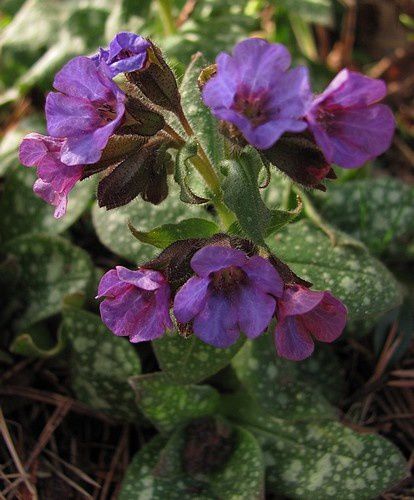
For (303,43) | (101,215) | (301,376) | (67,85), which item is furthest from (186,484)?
(303,43)

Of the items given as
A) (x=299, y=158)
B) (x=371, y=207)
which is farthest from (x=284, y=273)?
(x=371, y=207)

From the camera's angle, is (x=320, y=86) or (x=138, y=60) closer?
(x=138, y=60)

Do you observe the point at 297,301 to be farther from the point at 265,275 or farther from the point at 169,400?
the point at 169,400

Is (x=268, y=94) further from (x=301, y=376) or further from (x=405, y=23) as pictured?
(x=405, y=23)

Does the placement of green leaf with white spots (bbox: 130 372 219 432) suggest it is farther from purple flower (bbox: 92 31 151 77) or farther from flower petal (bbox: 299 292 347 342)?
purple flower (bbox: 92 31 151 77)

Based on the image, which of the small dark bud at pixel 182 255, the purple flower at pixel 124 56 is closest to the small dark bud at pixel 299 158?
the small dark bud at pixel 182 255

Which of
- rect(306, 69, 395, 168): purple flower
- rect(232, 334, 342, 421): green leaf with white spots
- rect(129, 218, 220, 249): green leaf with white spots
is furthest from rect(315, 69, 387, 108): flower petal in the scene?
rect(232, 334, 342, 421): green leaf with white spots
